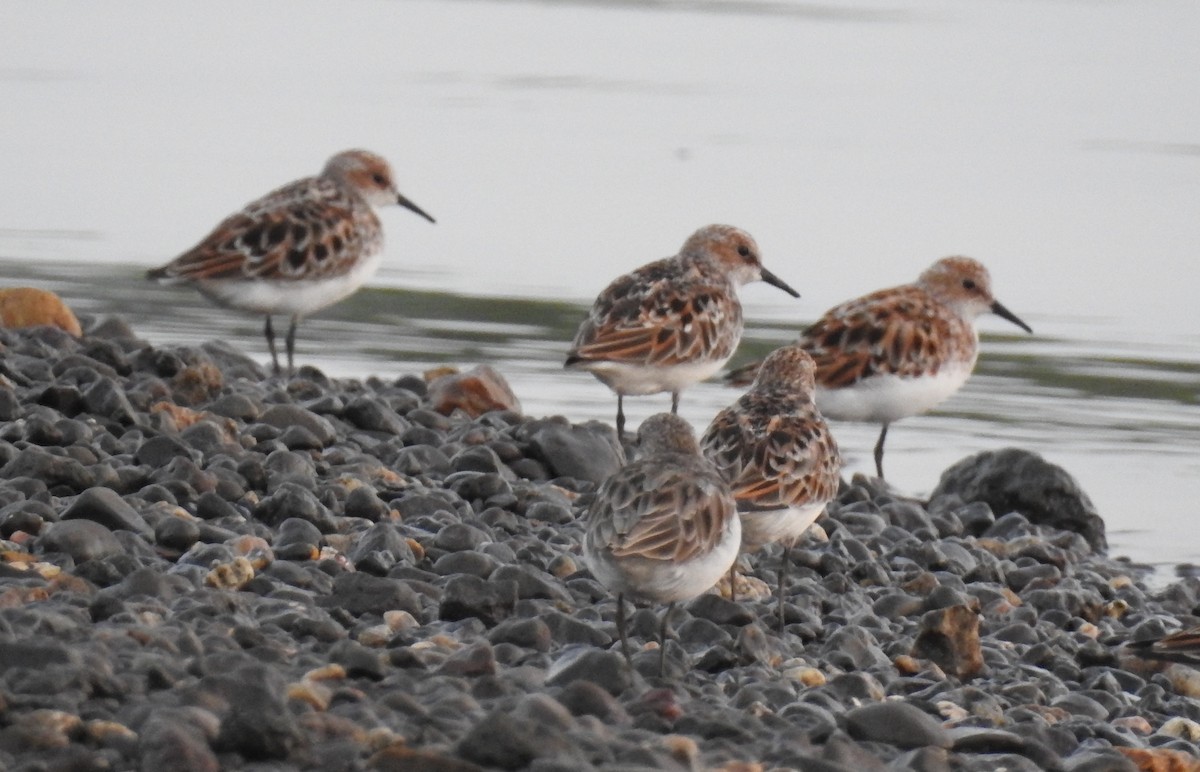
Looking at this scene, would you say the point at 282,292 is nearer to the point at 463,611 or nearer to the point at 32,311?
the point at 32,311

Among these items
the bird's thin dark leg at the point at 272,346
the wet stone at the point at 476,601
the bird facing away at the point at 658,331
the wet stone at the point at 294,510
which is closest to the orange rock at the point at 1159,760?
the wet stone at the point at 476,601

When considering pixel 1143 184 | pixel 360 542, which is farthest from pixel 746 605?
pixel 1143 184

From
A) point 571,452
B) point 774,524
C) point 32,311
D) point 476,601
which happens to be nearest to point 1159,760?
point 774,524

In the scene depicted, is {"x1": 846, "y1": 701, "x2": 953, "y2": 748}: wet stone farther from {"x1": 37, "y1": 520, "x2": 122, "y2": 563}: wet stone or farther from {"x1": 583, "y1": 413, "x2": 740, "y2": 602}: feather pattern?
{"x1": 37, "y1": 520, "x2": 122, "y2": 563}: wet stone

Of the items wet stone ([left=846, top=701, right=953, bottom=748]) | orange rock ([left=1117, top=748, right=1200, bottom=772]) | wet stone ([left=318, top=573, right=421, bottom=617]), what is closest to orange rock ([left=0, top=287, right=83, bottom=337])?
wet stone ([left=318, top=573, right=421, bottom=617])

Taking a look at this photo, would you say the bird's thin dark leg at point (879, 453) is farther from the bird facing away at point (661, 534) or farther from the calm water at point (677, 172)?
the bird facing away at point (661, 534)

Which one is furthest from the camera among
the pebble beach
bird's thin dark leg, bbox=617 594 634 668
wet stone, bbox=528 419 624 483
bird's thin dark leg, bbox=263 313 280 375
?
bird's thin dark leg, bbox=263 313 280 375

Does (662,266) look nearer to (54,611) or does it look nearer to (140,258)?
(54,611)

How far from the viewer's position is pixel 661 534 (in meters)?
6.57

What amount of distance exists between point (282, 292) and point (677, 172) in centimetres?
1091

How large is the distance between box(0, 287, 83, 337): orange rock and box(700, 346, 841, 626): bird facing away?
5224 mm

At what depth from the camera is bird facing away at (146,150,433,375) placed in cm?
1180

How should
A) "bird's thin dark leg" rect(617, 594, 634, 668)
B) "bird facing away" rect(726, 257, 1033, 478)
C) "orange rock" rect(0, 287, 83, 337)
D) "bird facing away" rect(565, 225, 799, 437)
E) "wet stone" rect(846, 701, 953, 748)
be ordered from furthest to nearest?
1. "orange rock" rect(0, 287, 83, 337)
2. "bird facing away" rect(726, 257, 1033, 478)
3. "bird facing away" rect(565, 225, 799, 437)
4. "bird's thin dark leg" rect(617, 594, 634, 668)
5. "wet stone" rect(846, 701, 953, 748)

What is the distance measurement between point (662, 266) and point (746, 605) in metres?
3.32
